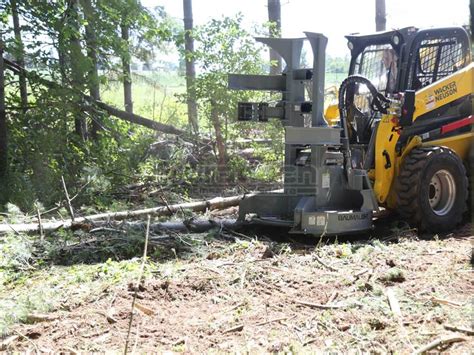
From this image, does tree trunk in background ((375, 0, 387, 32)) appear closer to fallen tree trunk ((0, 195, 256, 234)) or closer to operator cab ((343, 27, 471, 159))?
operator cab ((343, 27, 471, 159))

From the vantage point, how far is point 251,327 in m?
3.71

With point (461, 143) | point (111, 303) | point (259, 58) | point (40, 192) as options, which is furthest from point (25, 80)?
point (461, 143)

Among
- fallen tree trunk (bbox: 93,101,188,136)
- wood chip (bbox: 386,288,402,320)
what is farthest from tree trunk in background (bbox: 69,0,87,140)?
wood chip (bbox: 386,288,402,320)

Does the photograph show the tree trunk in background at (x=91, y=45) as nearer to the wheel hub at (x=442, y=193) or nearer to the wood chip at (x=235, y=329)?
the wheel hub at (x=442, y=193)

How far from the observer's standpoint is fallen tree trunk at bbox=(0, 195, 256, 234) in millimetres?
6375

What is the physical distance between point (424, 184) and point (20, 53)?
7454 mm

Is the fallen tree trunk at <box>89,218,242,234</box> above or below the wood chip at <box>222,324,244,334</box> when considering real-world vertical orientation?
above

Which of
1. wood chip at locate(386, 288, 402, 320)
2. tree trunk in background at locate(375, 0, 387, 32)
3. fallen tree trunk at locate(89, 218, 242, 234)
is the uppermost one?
tree trunk in background at locate(375, 0, 387, 32)

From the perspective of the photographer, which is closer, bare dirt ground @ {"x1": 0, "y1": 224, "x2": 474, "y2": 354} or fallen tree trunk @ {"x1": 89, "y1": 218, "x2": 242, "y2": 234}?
bare dirt ground @ {"x1": 0, "y1": 224, "x2": 474, "y2": 354}

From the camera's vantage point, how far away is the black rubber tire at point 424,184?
6496 mm

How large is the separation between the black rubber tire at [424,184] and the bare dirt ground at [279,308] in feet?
3.63

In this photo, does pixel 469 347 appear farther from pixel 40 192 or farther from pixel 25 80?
pixel 25 80

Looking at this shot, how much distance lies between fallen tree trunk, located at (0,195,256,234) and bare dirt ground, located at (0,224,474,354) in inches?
76.7

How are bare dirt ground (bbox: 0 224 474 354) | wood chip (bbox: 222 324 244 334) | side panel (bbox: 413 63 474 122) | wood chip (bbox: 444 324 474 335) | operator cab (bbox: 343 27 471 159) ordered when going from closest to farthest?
wood chip (bbox: 444 324 474 335), bare dirt ground (bbox: 0 224 474 354), wood chip (bbox: 222 324 244 334), side panel (bbox: 413 63 474 122), operator cab (bbox: 343 27 471 159)
